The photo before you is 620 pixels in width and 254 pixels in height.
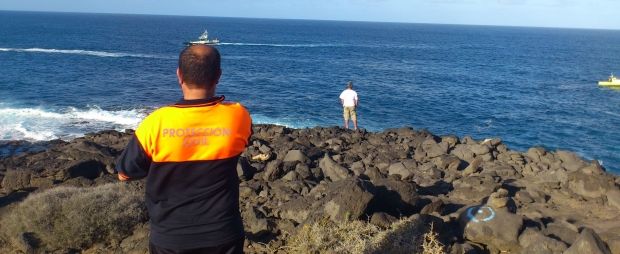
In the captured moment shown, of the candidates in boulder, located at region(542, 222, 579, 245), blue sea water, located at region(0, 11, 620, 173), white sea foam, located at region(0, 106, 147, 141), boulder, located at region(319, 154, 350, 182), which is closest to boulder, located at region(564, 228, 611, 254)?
boulder, located at region(542, 222, 579, 245)

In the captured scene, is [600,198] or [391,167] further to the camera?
[391,167]

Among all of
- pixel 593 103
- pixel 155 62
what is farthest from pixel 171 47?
pixel 593 103

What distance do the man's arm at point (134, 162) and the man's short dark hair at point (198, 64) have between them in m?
0.53

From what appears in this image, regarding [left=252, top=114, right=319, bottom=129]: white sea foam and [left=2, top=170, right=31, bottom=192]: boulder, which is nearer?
[left=2, top=170, right=31, bottom=192]: boulder

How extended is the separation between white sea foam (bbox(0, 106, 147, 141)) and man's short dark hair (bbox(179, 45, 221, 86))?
23.3m

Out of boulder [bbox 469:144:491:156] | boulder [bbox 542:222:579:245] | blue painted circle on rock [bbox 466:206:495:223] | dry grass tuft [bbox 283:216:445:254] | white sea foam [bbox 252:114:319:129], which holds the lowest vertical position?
white sea foam [bbox 252:114:319:129]

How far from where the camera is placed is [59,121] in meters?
28.2

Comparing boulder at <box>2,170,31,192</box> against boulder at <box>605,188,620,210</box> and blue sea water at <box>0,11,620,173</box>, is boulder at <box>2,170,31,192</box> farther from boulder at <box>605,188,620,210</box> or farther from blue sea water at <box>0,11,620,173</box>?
boulder at <box>605,188,620,210</box>

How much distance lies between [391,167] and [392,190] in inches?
207

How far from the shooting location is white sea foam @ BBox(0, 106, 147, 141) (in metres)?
24.8

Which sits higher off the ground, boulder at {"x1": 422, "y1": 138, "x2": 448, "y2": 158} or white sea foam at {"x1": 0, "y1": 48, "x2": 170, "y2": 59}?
boulder at {"x1": 422, "y1": 138, "x2": 448, "y2": 158}

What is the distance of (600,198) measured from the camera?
11.9m

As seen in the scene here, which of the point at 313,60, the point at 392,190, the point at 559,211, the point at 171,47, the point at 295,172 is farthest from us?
the point at 171,47

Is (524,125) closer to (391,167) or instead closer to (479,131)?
(479,131)
